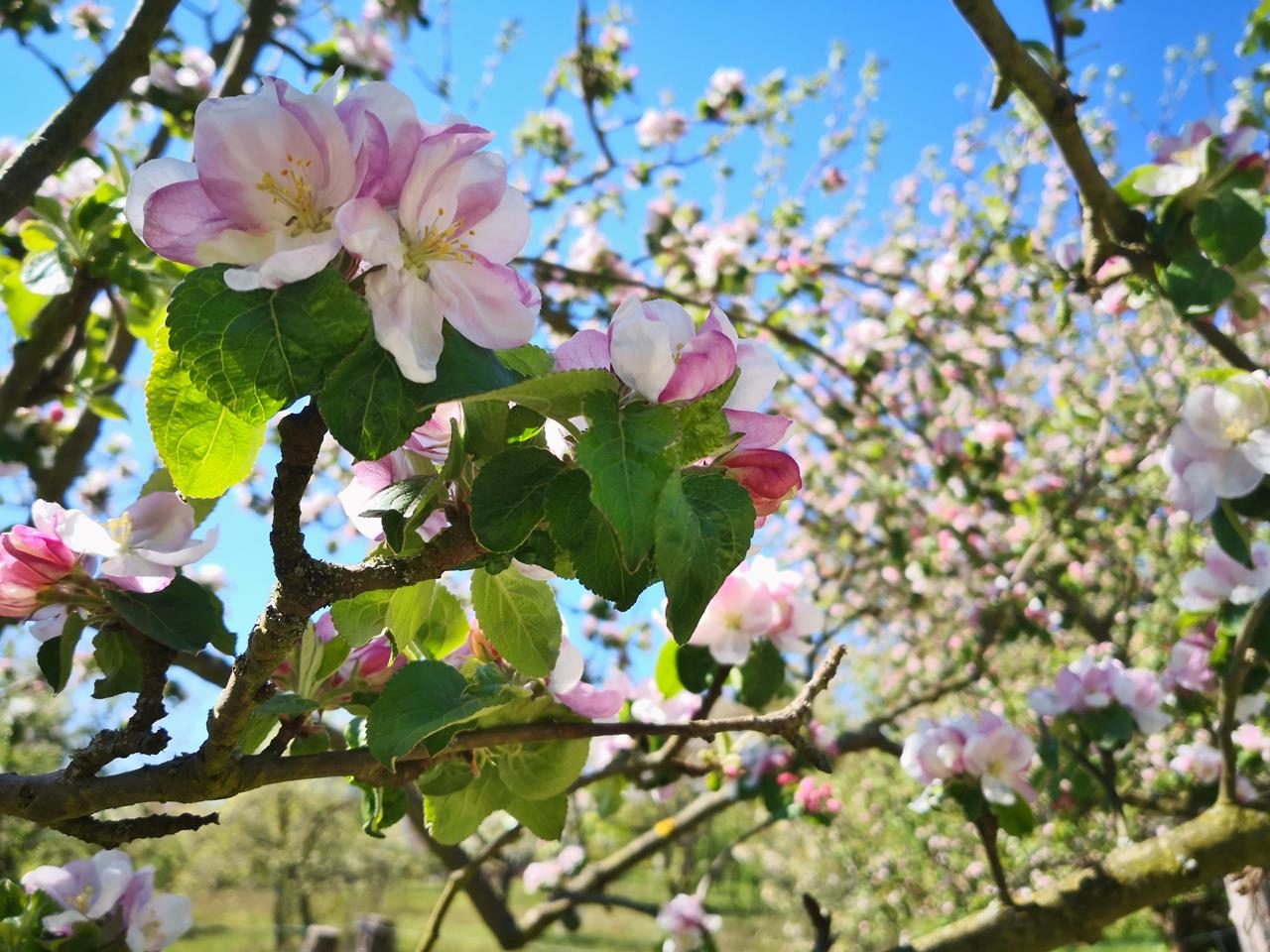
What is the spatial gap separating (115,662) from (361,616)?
0.36 meters

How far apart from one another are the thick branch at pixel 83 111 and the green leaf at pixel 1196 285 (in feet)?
5.57

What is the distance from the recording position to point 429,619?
0.88m

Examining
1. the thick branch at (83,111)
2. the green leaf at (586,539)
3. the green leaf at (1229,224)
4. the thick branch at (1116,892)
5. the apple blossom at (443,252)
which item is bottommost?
the thick branch at (1116,892)

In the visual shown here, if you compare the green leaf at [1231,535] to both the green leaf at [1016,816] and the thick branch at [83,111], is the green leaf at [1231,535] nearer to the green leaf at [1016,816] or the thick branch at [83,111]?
the green leaf at [1016,816]

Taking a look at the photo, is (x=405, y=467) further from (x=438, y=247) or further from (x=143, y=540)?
(x=143, y=540)

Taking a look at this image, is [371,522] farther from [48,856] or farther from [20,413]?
[48,856]

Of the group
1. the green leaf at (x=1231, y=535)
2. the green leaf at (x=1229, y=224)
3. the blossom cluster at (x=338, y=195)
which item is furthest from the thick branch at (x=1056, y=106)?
the blossom cluster at (x=338, y=195)

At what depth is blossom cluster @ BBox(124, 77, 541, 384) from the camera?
60 centimetres

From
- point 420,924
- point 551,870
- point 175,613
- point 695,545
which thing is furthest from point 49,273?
point 420,924

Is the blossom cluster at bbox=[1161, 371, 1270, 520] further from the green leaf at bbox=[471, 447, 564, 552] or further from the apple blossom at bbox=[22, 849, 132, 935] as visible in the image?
the apple blossom at bbox=[22, 849, 132, 935]

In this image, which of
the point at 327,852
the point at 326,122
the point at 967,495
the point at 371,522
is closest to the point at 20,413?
the point at 371,522

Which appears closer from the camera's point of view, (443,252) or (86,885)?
(443,252)

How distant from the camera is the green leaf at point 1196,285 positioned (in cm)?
165

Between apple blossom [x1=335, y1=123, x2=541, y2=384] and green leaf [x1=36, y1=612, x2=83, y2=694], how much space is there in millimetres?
572
